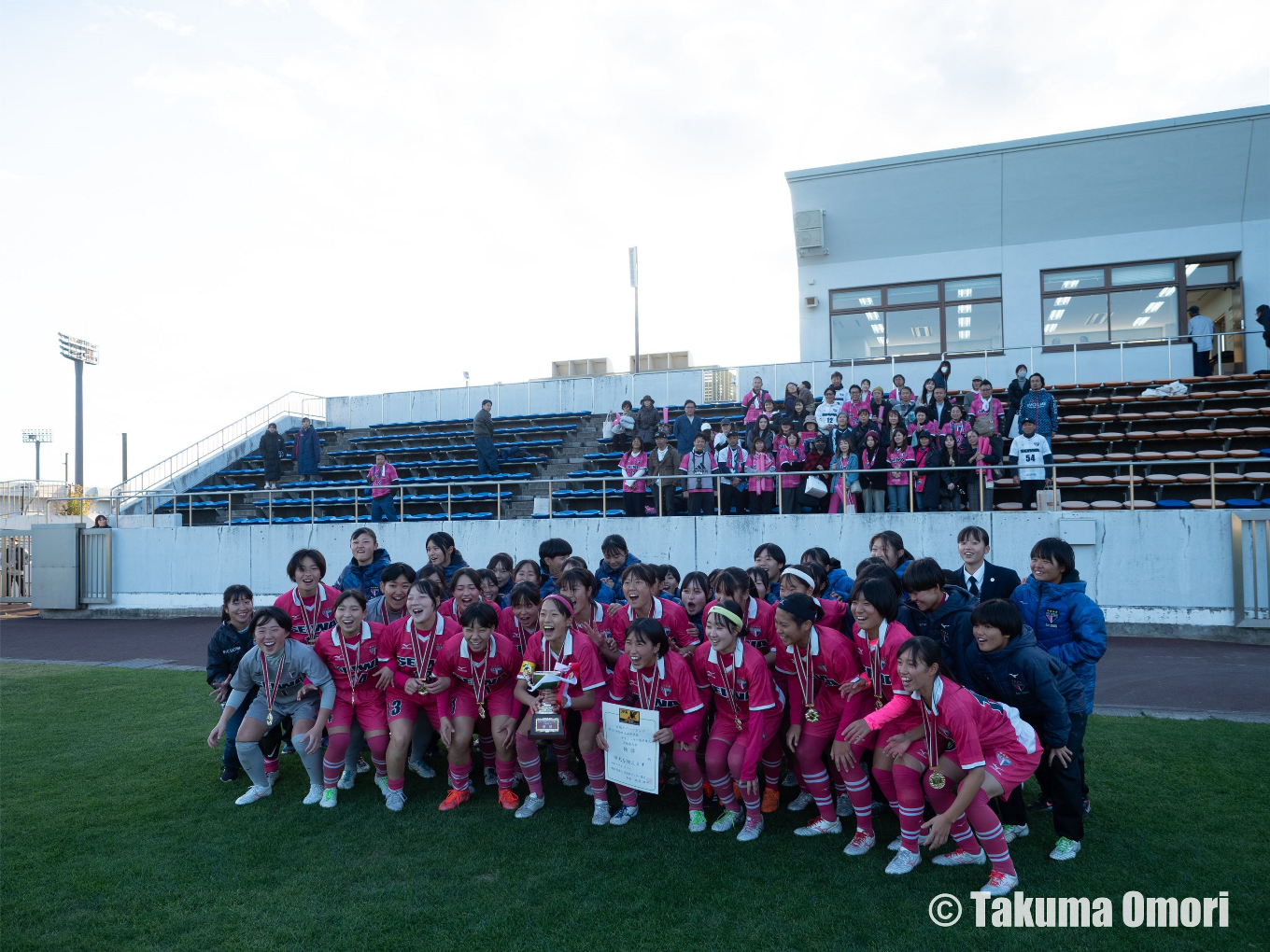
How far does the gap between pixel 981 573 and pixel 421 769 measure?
4.58 m

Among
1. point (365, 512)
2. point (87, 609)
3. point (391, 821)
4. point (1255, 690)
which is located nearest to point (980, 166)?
point (1255, 690)

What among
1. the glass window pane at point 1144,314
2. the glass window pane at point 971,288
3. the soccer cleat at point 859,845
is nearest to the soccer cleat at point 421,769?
the soccer cleat at point 859,845

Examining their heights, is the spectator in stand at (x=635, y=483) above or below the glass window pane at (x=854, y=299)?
below

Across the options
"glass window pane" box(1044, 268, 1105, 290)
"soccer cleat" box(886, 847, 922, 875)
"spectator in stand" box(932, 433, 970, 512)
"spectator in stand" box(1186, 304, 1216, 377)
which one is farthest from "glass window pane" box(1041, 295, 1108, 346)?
"soccer cleat" box(886, 847, 922, 875)

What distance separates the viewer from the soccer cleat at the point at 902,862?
4.08m

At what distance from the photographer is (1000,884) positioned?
12.6ft

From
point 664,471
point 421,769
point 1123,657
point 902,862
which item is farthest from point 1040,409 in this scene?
point 421,769

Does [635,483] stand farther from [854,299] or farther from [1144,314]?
[1144,314]

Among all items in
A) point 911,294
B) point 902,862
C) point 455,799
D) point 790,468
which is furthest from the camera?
point 911,294

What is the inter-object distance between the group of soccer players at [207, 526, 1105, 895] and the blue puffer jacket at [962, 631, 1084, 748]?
0.01 m

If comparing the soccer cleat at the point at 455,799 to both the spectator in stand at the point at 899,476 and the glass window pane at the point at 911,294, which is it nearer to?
the spectator in stand at the point at 899,476

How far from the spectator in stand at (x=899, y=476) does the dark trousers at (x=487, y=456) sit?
881cm

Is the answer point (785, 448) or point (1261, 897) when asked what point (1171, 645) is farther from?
point (1261, 897)

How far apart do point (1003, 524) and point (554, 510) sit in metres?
8.54
